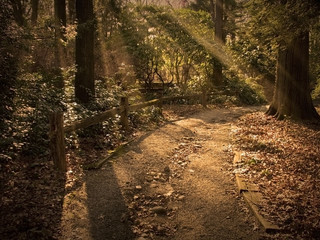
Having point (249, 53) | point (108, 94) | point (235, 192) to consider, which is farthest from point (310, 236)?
point (249, 53)

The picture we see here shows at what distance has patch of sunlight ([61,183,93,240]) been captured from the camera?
3.93 m

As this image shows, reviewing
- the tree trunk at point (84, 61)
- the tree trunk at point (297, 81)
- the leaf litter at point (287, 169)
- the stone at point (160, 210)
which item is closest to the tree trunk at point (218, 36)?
the tree trunk at point (297, 81)

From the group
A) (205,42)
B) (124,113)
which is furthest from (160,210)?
(205,42)

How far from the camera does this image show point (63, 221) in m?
4.21

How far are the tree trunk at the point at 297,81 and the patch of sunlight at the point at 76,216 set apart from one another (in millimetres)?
8852

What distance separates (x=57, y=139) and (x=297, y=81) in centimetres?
938

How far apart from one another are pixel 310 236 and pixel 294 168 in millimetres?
2530

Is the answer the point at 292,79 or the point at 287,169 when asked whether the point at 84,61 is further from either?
the point at 292,79

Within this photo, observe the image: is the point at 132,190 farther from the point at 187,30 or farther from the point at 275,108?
the point at 187,30

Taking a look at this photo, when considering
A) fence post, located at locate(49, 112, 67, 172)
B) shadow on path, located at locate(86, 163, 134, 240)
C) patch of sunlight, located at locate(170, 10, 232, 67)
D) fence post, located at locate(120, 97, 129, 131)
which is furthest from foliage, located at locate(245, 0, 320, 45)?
patch of sunlight, located at locate(170, 10, 232, 67)

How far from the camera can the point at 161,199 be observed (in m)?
5.01

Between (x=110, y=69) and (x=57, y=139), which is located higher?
(x=110, y=69)

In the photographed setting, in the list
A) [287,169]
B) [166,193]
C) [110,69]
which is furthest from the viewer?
[110,69]

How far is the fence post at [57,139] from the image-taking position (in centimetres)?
543
